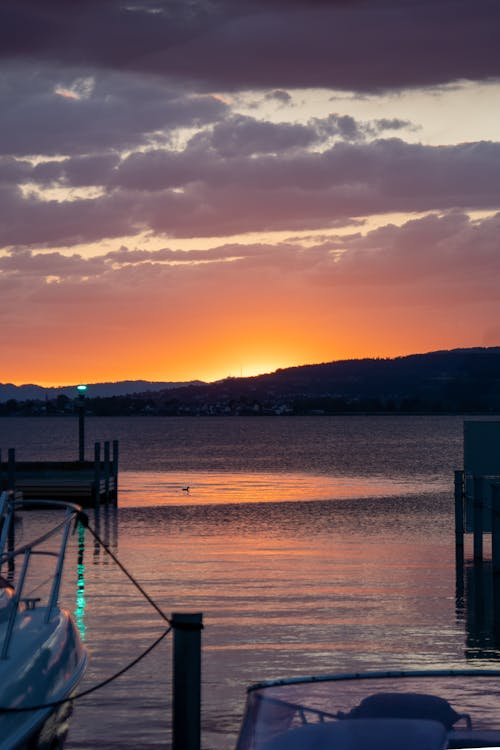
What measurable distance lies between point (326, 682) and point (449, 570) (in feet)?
57.7

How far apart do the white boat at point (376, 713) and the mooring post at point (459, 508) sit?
63.7 feet

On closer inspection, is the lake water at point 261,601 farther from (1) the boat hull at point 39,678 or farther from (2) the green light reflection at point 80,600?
(1) the boat hull at point 39,678

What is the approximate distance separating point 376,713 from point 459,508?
69.0 ft

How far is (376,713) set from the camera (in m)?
6.46

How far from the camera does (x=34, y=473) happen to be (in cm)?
4528

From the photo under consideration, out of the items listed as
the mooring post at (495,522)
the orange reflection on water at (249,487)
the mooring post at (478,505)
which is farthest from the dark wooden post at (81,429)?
the mooring post at (495,522)

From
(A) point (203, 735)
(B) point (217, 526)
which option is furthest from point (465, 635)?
(B) point (217, 526)

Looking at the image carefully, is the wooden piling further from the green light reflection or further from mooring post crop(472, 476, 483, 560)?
mooring post crop(472, 476, 483, 560)

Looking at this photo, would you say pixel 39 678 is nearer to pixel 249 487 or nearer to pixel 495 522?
pixel 495 522

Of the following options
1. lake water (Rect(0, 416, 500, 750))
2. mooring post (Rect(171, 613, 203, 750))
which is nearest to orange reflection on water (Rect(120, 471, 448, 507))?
lake water (Rect(0, 416, 500, 750))

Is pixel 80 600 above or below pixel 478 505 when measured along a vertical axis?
below

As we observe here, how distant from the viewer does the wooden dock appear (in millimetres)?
43938

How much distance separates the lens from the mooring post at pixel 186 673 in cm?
832

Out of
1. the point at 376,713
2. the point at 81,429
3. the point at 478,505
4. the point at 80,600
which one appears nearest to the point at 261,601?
the point at 80,600
